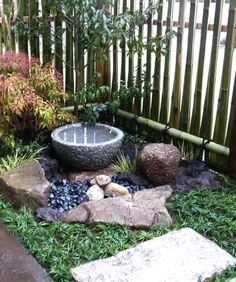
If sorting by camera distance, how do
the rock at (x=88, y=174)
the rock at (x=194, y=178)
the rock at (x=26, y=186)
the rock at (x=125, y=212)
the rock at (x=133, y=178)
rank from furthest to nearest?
the rock at (x=88, y=174) < the rock at (x=133, y=178) < the rock at (x=194, y=178) < the rock at (x=26, y=186) < the rock at (x=125, y=212)

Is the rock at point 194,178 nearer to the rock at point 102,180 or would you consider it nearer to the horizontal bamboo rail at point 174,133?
the horizontal bamboo rail at point 174,133

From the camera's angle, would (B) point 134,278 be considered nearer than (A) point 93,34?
Yes

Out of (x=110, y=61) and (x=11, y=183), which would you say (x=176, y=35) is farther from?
(x=11, y=183)

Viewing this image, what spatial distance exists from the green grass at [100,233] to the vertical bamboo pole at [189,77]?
2.83 feet

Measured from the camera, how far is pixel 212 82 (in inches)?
135

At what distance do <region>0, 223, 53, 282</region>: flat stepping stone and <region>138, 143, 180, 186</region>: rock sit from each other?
3.83 feet

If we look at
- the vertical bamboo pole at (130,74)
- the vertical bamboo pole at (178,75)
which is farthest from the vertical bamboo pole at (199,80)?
the vertical bamboo pole at (130,74)

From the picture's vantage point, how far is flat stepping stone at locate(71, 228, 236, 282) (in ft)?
7.23

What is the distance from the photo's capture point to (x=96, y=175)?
3496mm

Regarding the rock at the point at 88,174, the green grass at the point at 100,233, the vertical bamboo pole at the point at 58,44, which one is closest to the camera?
the green grass at the point at 100,233

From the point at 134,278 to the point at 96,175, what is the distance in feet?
4.57

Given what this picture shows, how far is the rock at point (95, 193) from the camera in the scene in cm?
316

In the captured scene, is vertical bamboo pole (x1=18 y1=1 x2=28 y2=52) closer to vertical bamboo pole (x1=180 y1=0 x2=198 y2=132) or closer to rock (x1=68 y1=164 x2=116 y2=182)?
rock (x1=68 y1=164 x2=116 y2=182)

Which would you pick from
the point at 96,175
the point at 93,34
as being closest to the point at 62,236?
the point at 96,175
